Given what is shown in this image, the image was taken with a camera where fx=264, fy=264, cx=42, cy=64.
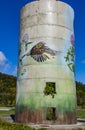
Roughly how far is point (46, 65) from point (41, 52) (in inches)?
55.9

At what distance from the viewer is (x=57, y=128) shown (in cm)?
2123

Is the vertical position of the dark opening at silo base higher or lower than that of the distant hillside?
lower

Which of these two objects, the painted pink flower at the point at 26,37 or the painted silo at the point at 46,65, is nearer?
the painted silo at the point at 46,65

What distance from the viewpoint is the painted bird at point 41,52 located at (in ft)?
83.3

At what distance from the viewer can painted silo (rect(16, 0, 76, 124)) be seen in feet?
80.8

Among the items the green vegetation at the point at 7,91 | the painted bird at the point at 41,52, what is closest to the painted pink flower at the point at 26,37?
the painted bird at the point at 41,52

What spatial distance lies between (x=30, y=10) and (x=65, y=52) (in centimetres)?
576

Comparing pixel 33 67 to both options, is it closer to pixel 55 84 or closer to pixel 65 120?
pixel 55 84

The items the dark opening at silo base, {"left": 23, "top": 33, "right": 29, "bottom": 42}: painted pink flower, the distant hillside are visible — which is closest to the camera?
the dark opening at silo base

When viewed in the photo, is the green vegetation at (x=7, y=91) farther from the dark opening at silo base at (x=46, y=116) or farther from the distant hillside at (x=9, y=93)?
the dark opening at silo base at (x=46, y=116)

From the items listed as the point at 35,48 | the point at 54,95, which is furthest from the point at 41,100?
the point at 35,48

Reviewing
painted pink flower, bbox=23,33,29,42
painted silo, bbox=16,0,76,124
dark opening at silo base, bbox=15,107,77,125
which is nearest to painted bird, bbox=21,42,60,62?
painted silo, bbox=16,0,76,124

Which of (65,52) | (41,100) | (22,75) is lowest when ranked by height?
(41,100)

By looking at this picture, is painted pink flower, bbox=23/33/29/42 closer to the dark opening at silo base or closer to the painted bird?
the painted bird
